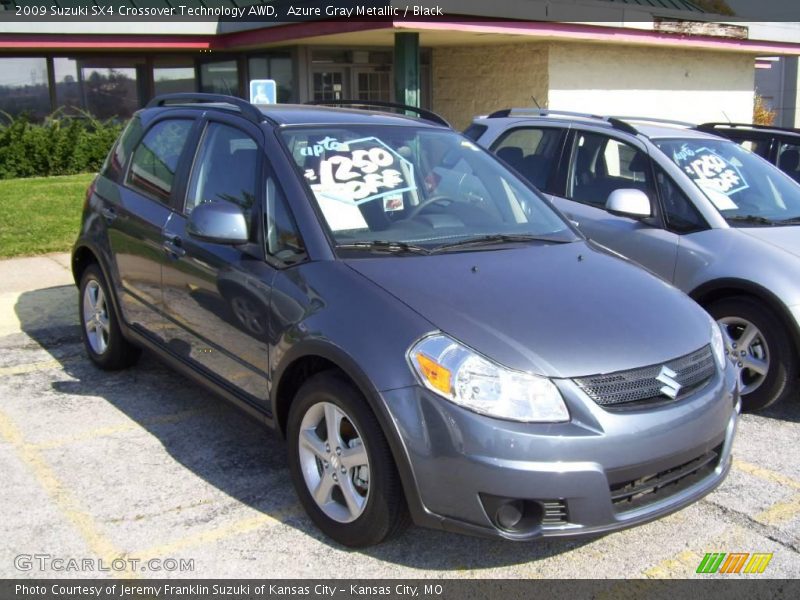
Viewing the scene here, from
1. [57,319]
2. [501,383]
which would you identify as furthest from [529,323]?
[57,319]

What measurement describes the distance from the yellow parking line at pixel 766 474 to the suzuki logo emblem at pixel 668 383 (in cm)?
137

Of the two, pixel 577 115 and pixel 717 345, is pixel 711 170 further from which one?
pixel 717 345

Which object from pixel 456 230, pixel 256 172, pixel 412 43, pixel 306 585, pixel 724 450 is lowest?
pixel 306 585

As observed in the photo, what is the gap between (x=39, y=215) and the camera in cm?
1088

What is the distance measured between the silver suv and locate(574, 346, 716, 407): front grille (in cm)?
178

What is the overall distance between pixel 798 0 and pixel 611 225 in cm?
1816

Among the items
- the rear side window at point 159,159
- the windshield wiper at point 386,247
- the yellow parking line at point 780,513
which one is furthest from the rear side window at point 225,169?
the yellow parking line at point 780,513

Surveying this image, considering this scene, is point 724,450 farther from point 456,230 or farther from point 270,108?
point 270,108

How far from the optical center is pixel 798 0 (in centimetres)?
2062

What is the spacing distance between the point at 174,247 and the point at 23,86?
15.1 meters

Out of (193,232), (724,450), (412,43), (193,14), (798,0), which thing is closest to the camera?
(724,450)

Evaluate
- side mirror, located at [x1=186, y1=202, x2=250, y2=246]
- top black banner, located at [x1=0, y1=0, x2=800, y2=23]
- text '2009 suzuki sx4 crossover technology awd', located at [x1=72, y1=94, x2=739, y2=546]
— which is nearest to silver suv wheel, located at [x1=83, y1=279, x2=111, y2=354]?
text '2009 suzuki sx4 crossover technology awd', located at [x1=72, y1=94, x2=739, y2=546]

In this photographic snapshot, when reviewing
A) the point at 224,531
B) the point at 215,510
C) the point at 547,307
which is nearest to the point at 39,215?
the point at 215,510

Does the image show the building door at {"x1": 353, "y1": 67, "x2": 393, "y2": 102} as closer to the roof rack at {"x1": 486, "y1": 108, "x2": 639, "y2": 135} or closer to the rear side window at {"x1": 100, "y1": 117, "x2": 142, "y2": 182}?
the roof rack at {"x1": 486, "y1": 108, "x2": 639, "y2": 135}
